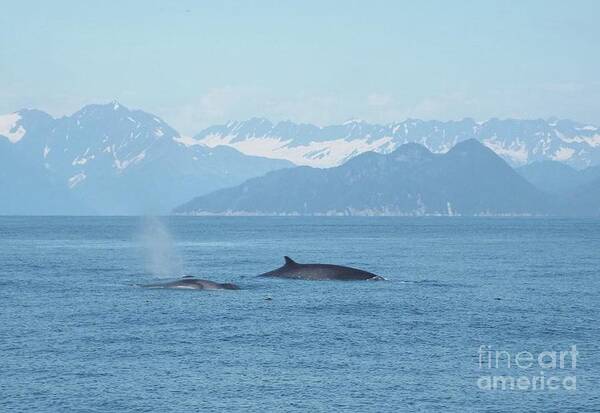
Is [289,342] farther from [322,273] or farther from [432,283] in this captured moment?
[432,283]

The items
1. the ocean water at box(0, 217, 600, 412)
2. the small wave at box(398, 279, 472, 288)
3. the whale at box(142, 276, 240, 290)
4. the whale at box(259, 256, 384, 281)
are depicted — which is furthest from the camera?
the whale at box(259, 256, 384, 281)

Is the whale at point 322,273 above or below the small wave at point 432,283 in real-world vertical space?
above

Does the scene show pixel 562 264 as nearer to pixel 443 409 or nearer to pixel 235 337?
pixel 235 337

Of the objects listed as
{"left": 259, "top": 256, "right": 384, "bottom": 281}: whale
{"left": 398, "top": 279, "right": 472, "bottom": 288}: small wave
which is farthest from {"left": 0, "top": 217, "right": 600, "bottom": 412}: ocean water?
{"left": 259, "top": 256, "right": 384, "bottom": 281}: whale

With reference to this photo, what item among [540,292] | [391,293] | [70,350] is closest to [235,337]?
[70,350]

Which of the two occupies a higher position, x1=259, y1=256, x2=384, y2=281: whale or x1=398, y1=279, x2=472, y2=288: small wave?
x1=259, y1=256, x2=384, y2=281: whale

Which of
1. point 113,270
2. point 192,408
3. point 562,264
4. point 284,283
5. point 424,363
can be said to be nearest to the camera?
point 192,408

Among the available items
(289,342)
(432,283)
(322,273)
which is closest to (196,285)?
(322,273)

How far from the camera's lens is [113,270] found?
99.1m

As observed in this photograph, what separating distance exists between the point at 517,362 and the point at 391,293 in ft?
92.8

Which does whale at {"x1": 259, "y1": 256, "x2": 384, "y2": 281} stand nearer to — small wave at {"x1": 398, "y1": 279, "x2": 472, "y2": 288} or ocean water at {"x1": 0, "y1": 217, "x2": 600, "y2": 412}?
ocean water at {"x1": 0, "y1": 217, "x2": 600, "y2": 412}

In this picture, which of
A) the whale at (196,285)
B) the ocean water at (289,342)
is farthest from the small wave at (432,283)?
the whale at (196,285)

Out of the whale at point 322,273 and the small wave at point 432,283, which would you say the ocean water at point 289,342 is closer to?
the small wave at point 432,283

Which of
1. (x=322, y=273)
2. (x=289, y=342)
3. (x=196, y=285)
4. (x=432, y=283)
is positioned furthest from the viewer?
(x=432, y=283)
